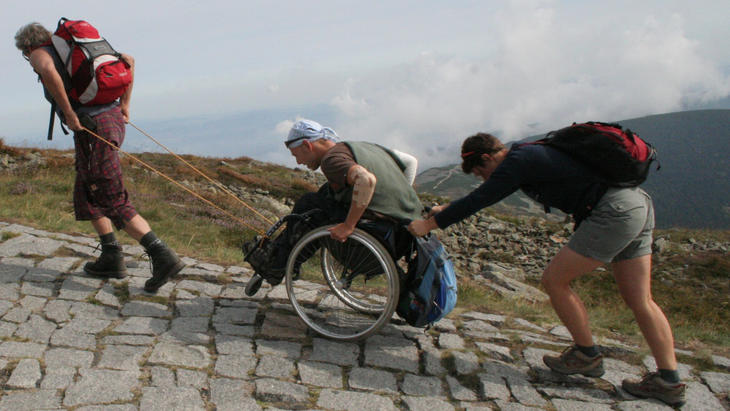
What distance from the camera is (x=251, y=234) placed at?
881 centimetres

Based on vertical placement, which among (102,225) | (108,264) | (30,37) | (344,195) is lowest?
(108,264)

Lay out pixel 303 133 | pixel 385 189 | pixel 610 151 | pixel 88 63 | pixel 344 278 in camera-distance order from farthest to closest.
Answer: pixel 344 278, pixel 88 63, pixel 303 133, pixel 385 189, pixel 610 151

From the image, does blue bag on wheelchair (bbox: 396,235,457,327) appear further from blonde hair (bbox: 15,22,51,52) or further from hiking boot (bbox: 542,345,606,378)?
blonde hair (bbox: 15,22,51,52)

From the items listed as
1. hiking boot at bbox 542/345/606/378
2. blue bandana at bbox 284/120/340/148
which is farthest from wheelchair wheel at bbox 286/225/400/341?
hiking boot at bbox 542/345/606/378

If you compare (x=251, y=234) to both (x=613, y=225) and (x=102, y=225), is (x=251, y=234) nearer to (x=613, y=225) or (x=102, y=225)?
(x=102, y=225)

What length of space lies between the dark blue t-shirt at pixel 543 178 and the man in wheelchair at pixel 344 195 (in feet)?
2.35

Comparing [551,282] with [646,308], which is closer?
[646,308]

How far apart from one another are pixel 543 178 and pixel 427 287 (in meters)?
1.14

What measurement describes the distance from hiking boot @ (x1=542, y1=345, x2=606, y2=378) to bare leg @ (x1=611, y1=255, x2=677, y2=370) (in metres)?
0.40

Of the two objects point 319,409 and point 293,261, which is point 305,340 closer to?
point 293,261

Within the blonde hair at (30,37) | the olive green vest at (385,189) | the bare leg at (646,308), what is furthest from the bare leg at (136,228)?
the bare leg at (646,308)

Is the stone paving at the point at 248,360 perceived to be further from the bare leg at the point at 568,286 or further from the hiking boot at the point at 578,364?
the bare leg at the point at 568,286

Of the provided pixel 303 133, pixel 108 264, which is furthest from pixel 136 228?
pixel 303 133

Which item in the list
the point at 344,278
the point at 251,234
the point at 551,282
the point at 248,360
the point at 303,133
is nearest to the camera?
the point at 551,282
